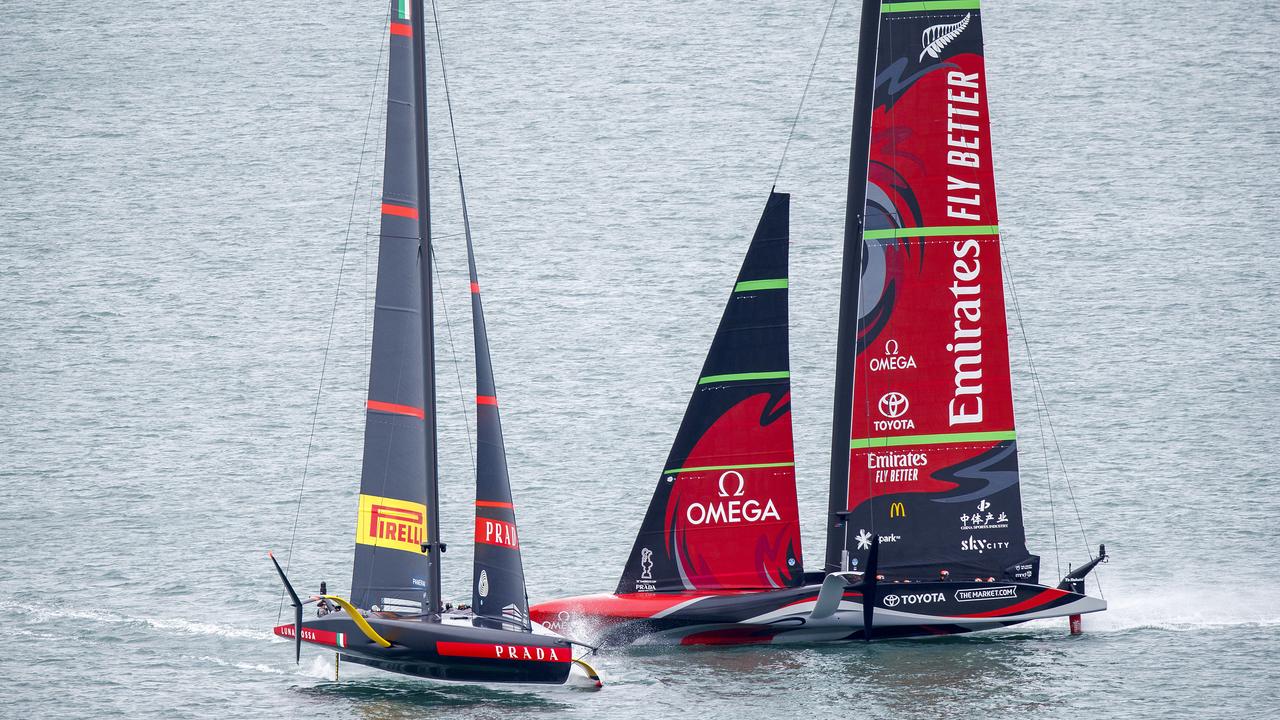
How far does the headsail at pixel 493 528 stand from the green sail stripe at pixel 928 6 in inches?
365

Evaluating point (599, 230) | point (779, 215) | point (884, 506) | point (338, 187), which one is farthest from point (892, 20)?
point (338, 187)

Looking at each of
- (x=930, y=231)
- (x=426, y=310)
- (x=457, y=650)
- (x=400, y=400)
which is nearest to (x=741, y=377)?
(x=930, y=231)

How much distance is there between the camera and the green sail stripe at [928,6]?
1378 inches

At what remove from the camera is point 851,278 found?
35094 millimetres

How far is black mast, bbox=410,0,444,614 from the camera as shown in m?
31.1

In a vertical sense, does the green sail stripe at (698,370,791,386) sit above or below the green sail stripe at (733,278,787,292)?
below

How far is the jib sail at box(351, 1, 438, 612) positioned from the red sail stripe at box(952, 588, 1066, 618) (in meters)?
10.3

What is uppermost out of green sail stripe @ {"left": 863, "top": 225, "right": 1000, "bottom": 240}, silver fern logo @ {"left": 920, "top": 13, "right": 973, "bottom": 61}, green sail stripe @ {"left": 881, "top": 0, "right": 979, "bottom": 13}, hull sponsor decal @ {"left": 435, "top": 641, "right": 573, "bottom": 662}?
green sail stripe @ {"left": 881, "top": 0, "right": 979, "bottom": 13}

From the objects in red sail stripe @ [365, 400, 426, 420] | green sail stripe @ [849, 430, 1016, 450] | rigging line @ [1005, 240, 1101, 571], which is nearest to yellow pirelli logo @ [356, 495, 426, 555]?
red sail stripe @ [365, 400, 426, 420]

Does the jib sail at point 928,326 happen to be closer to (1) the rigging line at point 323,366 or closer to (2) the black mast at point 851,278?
(2) the black mast at point 851,278

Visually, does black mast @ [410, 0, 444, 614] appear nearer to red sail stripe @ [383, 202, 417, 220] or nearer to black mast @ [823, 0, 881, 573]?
red sail stripe @ [383, 202, 417, 220]

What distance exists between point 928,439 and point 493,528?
343 inches

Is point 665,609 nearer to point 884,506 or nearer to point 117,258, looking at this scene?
point 884,506

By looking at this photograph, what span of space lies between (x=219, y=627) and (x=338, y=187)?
181 feet
